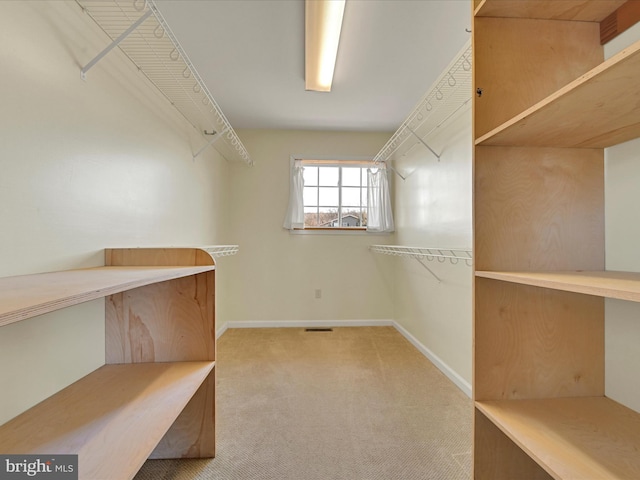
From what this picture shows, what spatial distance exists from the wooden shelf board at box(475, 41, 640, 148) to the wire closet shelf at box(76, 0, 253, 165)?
1363mm

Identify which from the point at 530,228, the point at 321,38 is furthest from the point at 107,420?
the point at 321,38

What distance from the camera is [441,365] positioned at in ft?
7.71

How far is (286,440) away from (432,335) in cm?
156

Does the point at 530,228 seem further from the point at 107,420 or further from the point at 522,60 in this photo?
the point at 107,420

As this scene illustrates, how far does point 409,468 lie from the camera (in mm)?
1352

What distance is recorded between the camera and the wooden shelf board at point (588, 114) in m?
0.55

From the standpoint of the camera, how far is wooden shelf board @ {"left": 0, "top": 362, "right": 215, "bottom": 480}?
766 mm

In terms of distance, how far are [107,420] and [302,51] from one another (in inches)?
86.8

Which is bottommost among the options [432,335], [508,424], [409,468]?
[409,468]

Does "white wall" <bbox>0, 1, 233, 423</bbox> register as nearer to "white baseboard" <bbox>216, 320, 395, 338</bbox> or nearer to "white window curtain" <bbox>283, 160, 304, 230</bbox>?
"white window curtain" <bbox>283, 160, 304, 230</bbox>

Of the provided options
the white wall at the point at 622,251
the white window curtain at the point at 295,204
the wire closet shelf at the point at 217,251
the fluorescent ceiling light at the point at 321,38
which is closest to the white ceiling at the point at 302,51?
the fluorescent ceiling light at the point at 321,38

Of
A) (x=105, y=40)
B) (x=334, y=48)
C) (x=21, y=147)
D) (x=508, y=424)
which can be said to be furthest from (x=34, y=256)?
(x=334, y=48)

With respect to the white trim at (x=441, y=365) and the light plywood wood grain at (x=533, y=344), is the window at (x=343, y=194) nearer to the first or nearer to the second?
the white trim at (x=441, y=365)

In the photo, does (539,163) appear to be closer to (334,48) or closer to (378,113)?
(334,48)
